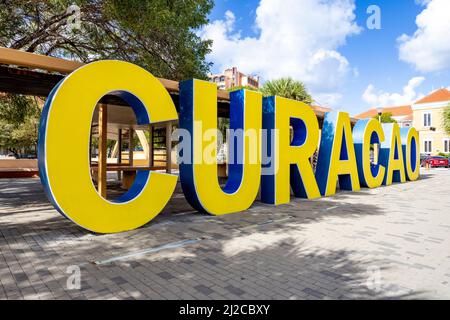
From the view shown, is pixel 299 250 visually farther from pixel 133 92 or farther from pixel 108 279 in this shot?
pixel 133 92

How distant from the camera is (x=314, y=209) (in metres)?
9.19

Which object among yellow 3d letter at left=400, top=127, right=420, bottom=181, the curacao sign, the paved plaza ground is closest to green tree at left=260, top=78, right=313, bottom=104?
yellow 3d letter at left=400, top=127, right=420, bottom=181

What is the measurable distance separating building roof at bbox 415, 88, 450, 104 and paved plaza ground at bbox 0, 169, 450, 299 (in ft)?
174

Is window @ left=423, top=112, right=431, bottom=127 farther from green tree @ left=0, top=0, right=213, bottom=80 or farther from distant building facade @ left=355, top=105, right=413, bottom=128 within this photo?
green tree @ left=0, top=0, right=213, bottom=80

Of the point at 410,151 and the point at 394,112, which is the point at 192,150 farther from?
the point at 394,112

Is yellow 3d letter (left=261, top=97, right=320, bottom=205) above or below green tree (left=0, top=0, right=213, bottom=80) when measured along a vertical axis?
below

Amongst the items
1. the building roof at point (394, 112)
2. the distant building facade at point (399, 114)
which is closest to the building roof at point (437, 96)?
the distant building facade at point (399, 114)

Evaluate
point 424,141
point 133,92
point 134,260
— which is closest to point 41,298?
point 134,260

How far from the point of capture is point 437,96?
2069 inches

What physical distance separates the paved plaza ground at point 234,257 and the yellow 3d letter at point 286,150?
4.82ft

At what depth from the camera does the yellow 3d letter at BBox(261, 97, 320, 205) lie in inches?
377

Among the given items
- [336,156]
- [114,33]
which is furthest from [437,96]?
[114,33]

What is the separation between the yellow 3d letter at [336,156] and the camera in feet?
38.3

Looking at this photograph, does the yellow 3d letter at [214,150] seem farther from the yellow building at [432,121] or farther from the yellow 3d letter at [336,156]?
the yellow building at [432,121]
